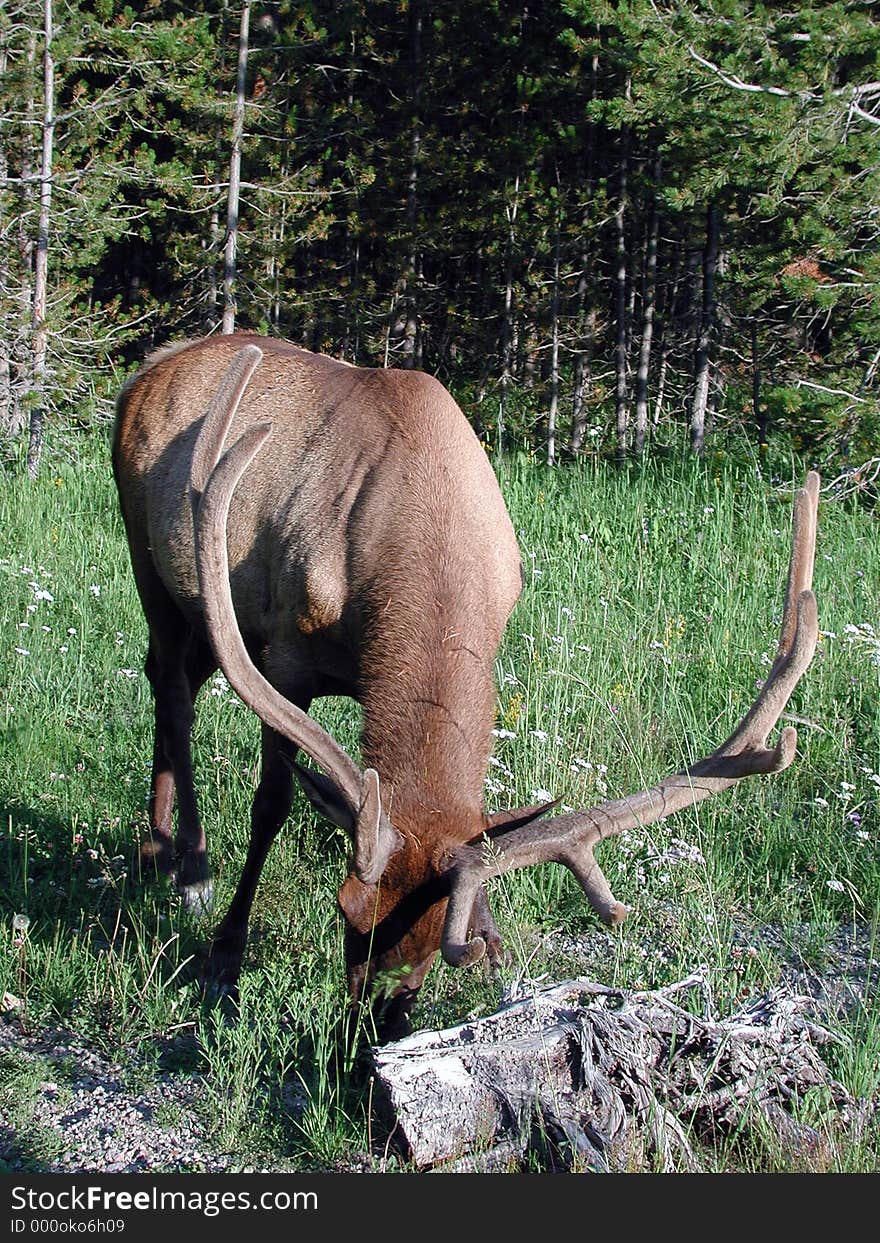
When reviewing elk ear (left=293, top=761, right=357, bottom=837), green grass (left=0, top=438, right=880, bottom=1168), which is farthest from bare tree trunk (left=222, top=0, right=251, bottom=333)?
elk ear (left=293, top=761, right=357, bottom=837)

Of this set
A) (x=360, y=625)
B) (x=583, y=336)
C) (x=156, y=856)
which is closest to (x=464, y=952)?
(x=360, y=625)

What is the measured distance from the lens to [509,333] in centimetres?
1928

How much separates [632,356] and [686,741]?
16.0 metres

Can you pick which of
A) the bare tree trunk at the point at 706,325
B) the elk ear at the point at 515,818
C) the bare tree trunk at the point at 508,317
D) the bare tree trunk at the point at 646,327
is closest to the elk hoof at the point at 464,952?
the elk ear at the point at 515,818

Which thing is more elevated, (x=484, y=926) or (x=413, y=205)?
(x=413, y=205)

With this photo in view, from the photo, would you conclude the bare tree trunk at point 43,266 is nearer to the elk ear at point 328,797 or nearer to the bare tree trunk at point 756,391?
the bare tree trunk at point 756,391

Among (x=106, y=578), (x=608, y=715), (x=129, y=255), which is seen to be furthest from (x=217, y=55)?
(x=608, y=715)

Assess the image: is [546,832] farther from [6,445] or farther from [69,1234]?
[6,445]

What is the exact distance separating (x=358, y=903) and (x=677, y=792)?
0.96m

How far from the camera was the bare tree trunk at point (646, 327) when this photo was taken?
682 inches

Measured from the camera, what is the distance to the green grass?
388 centimetres

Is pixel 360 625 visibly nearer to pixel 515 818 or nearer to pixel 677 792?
pixel 515 818

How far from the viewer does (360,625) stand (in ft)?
13.8

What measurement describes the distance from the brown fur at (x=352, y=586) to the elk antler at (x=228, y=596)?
0.21m
